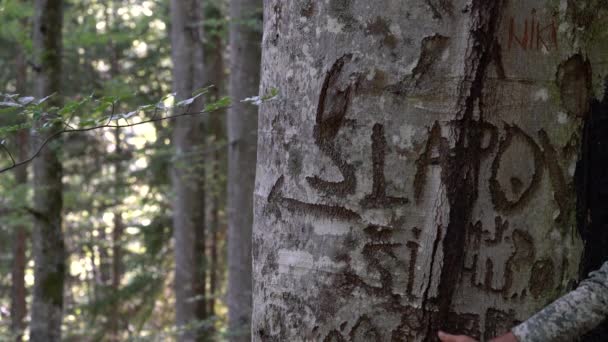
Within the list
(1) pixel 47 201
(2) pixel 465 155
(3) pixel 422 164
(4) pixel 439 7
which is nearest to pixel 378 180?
(3) pixel 422 164

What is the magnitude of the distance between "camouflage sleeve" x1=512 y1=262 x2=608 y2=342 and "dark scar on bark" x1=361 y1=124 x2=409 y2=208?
470 millimetres

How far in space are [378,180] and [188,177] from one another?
841 centimetres

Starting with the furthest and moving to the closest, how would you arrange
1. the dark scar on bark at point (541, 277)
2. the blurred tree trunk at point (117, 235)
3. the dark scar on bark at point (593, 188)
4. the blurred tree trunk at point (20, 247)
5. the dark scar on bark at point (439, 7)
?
the blurred tree trunk at point (20, 247) → the blurred tree trunk at point (117, 235) → the dark scar on bark at point (593, 188) → the dark scar on bark at point (541, 277) → the dark scar on bark at point (439, 7)

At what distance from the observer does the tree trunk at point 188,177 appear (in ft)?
31.4

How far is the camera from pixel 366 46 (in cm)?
166

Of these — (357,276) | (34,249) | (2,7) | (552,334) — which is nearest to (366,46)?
(357,276)

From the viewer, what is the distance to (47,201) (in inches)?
233

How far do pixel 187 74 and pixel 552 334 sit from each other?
8.44 meters

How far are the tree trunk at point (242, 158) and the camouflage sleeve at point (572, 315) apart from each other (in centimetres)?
548

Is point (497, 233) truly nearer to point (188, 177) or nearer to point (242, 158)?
point (242, 158)

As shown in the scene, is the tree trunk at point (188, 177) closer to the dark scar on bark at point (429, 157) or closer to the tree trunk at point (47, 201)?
the tree trunk at point (47, 201)

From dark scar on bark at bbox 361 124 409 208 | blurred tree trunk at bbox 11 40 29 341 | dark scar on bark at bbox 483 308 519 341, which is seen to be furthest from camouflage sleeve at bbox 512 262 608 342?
blurred tree trunk at bbox 11 40 29 341

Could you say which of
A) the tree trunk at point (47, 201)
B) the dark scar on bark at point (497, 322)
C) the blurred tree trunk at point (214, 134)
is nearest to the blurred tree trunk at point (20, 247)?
the blurred tree trunk at point (214, 134)

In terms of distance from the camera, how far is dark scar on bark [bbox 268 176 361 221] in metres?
1.67
